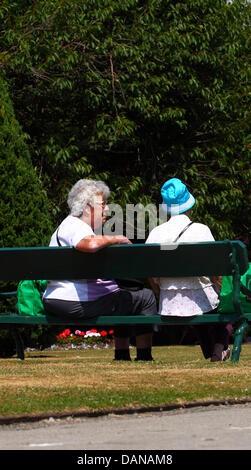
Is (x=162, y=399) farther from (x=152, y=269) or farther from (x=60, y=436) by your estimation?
(x=152, y=269)

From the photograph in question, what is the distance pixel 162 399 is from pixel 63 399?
50 centimetres

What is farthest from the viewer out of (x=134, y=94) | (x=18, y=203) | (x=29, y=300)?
(x=134, y=94)

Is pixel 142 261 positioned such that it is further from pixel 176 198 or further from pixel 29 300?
pixel 29 300

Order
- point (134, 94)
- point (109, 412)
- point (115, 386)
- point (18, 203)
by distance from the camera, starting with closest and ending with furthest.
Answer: point (109, 412) < point (115, 386) < point (18, 203) < point (134, 94)

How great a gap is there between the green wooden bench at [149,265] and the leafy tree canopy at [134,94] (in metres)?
7.61

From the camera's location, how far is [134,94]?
1661 centimetres

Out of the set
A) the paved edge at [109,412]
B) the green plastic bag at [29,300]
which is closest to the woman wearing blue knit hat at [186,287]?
the green plastic bag at [29,300]

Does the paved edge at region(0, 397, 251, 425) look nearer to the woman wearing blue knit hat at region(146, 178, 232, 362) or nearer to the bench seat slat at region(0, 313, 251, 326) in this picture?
the bench seat slat at region(0, 313, 251, 326)

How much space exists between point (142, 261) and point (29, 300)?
5.43ft

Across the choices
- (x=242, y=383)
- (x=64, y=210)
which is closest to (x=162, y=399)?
(x=242, y=383)

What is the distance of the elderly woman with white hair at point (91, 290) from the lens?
7129mm

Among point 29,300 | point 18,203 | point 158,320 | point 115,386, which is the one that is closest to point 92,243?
point 158,320

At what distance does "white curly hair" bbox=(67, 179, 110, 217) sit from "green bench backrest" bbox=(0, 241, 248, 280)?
0.37m

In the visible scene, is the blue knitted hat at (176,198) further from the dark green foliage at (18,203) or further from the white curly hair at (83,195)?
the dark green foliage at (18,203)
